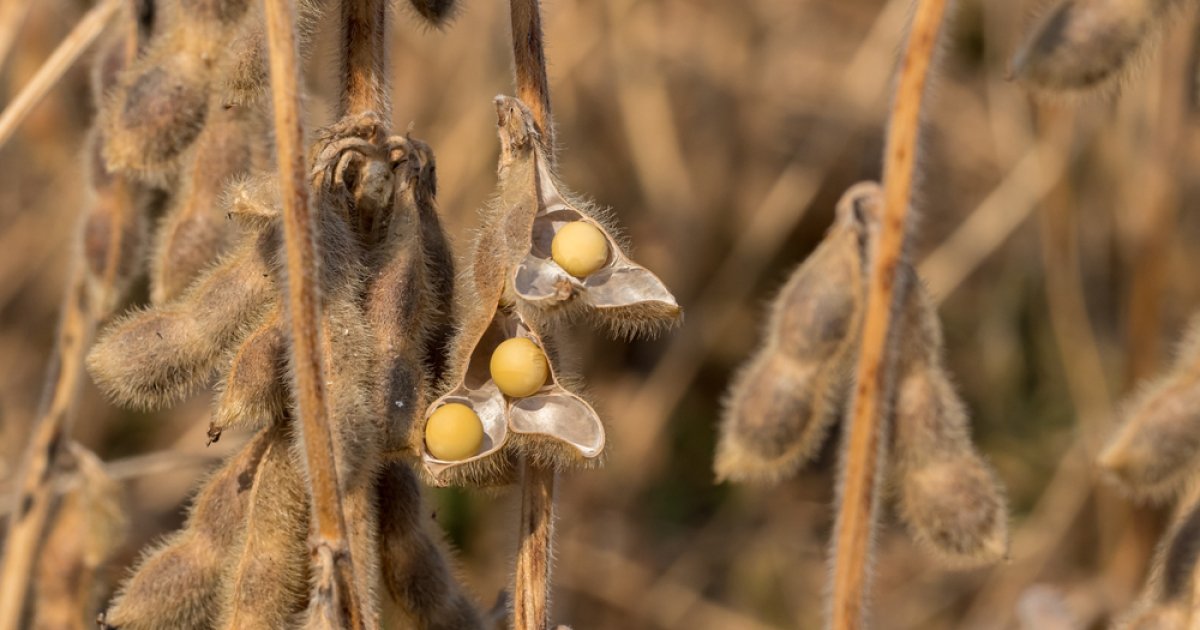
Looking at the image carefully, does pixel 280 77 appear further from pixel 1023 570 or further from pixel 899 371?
pixel 1023 570

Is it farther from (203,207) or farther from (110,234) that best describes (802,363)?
(110,234)

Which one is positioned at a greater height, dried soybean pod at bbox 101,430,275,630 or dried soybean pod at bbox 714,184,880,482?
dried soybean pod at bbox 714,184,880,482

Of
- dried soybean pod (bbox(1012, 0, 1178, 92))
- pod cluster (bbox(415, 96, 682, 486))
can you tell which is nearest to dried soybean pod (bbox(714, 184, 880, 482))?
dried soybean pod (bbox(1012, 0, 1178, 92))

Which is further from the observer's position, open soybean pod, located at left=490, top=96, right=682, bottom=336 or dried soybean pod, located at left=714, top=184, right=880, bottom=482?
dried soybean pod, located at left=714, top=184, right=880, bottom=482

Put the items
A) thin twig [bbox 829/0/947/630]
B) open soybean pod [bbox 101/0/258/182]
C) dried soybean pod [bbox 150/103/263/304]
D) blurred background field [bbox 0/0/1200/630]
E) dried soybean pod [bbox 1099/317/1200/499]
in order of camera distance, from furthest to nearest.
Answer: blurred background field [bbox 0/0/1200/630]
dried soybean pod [bbox 1099/317/1200/499]
dried soybean pod [bbox 150/103/263/304]
open soybean pod [bbox 101/0/258/182]
thin twig [bbox 829/0/947/630]

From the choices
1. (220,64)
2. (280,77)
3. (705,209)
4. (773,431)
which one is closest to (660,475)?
(705,209)

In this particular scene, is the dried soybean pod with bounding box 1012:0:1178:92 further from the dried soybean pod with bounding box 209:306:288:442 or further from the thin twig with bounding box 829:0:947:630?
the dried soybean pod with bounding box 209:306:288:442
